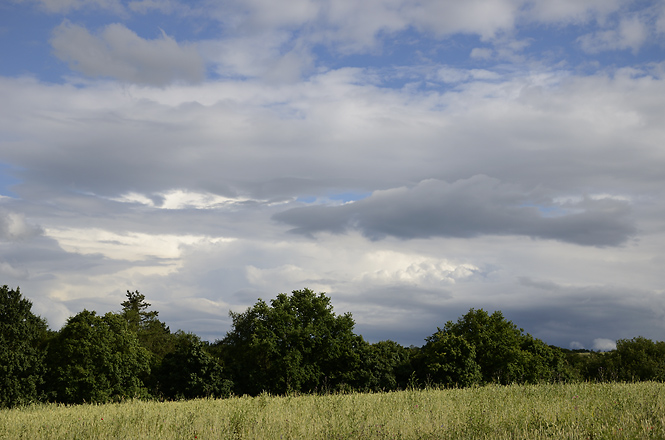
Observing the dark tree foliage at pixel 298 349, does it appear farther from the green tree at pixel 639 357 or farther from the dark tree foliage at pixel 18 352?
the green tree at pixel 639 357

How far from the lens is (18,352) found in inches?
2080

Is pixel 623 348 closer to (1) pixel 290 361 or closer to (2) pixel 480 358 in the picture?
(2) pixel 480 358

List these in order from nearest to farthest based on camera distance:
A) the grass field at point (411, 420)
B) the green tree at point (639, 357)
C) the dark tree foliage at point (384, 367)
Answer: the grass field at point (411, 420), the dark tree foliage at point (384, 367), the green tree at point (639, 357)

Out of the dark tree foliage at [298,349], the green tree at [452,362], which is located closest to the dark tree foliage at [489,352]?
the green tree at [452,362]

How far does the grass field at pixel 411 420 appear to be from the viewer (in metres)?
12.2

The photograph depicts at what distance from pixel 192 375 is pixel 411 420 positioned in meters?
45.9

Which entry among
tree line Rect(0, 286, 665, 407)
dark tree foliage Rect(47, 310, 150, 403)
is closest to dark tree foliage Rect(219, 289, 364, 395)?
tree line Rect(0, 286, 665, 407)

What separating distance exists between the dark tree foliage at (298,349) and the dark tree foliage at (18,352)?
19.4 m

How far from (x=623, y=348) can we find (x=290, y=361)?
58.6 m

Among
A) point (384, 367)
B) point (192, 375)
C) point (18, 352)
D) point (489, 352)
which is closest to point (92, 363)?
point (18, 352)

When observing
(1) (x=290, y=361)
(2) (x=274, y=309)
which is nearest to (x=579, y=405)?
(1) (x=290, y=361)

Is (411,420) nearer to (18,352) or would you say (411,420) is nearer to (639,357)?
(18,352)

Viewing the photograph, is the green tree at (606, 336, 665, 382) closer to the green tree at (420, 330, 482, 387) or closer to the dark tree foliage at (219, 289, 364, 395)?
the green tree at (420, 330, 482, 387)

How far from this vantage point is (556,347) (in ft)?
258
